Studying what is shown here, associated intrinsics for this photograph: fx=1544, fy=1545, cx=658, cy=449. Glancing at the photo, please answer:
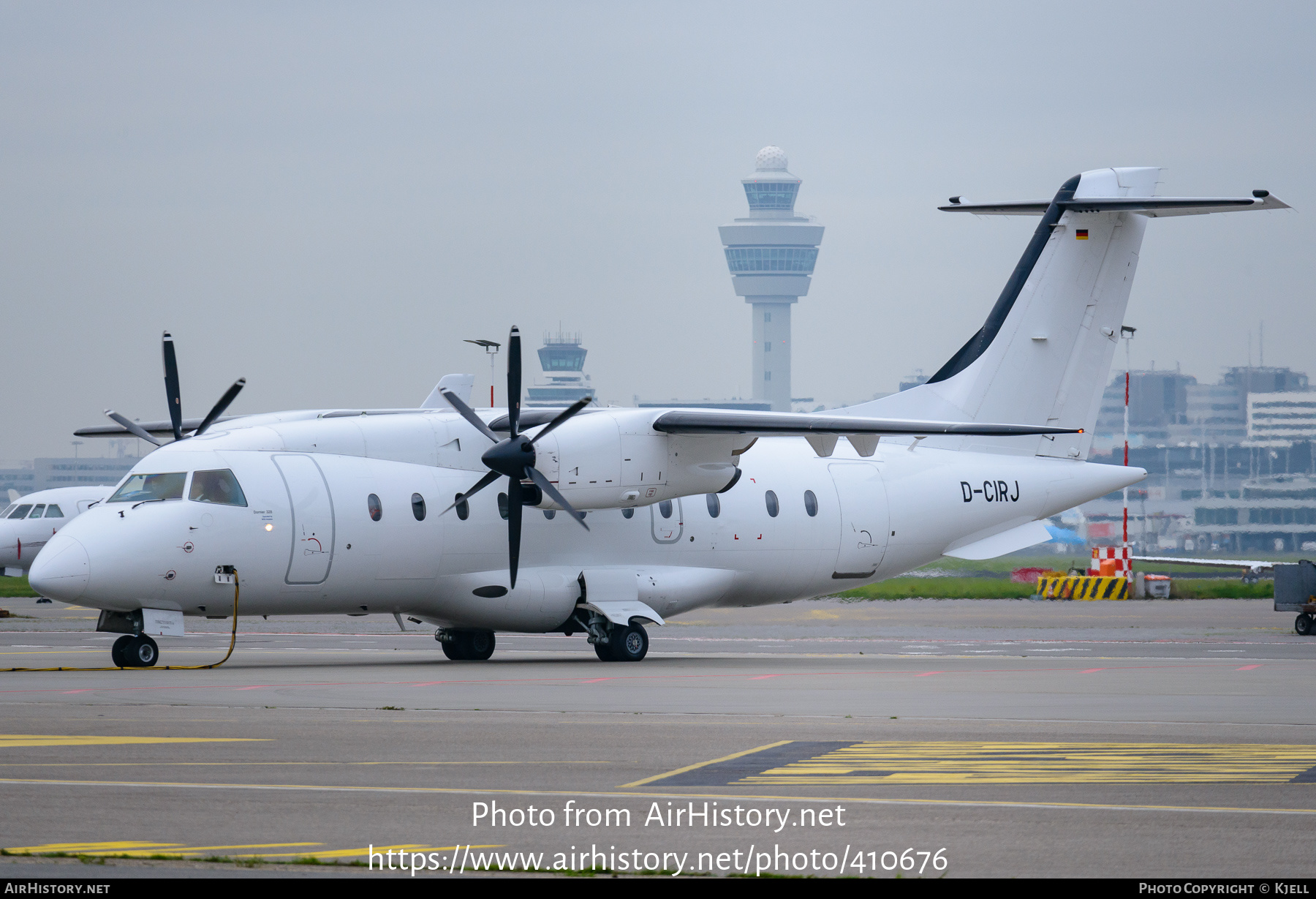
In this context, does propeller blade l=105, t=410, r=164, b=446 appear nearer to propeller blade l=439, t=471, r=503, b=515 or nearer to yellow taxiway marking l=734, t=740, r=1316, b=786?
propeller blade l=439, t=471, r=503, b=515

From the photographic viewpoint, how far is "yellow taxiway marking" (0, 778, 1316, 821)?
9.32 metres

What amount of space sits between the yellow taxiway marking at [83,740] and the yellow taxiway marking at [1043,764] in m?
5.11

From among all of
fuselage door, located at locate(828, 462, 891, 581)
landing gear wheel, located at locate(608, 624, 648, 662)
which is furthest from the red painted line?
fuselage door, located at locate(828, 462, 891, 581)

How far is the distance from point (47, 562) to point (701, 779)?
43.5 feet

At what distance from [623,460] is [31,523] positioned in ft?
91.2

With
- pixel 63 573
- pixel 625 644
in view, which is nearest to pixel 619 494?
pixel 625 644

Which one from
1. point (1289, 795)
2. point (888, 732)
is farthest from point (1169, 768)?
point (888, 732)

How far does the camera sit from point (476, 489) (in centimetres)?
2333

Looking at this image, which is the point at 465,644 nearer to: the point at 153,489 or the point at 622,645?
the point at 622,645

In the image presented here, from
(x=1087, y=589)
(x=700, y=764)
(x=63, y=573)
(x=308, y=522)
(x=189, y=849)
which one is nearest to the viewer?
(x=189, y=849)

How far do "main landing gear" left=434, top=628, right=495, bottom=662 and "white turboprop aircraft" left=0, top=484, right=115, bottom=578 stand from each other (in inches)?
867

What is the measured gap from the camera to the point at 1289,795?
9.88 metres
